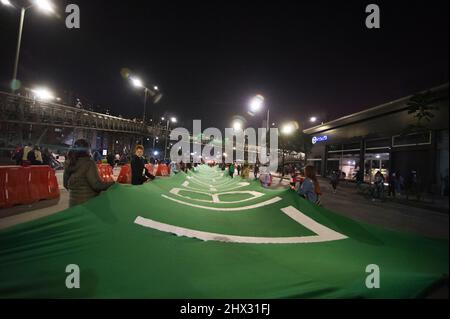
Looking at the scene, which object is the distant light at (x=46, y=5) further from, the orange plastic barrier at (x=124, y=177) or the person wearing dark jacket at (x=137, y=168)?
the orange plastic barrier at (x=124, y=177)

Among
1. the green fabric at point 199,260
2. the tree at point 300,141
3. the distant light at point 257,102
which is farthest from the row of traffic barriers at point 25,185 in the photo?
the tree at point 300,141

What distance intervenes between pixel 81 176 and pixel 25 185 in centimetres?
603

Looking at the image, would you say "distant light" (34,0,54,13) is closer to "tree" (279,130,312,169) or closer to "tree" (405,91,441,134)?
"tree" (405,91,441,134)

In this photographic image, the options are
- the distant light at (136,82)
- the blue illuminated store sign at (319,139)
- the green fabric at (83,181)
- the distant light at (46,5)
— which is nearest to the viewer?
the green fabric at (83,181)

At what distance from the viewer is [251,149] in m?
40.0

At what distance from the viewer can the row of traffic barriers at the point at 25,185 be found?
25.9 ft

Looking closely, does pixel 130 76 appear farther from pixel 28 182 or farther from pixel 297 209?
pixel 297 209

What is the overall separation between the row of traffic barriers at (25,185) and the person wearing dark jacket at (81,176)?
5.37m

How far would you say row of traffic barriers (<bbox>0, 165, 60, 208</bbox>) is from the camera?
25.9 ft

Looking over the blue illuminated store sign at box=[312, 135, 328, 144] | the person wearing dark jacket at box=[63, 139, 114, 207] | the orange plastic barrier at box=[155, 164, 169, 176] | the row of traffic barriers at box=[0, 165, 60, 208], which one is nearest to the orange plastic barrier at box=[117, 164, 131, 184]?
the row of traffic barriers at box=[0, 165, 60, 208]

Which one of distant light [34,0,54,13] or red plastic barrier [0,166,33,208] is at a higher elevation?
distant light [34,0,54,13]

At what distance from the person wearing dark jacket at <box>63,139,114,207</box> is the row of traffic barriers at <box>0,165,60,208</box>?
537 cm

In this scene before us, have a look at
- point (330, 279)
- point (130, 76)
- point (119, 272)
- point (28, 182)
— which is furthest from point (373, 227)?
point (130, 76)
